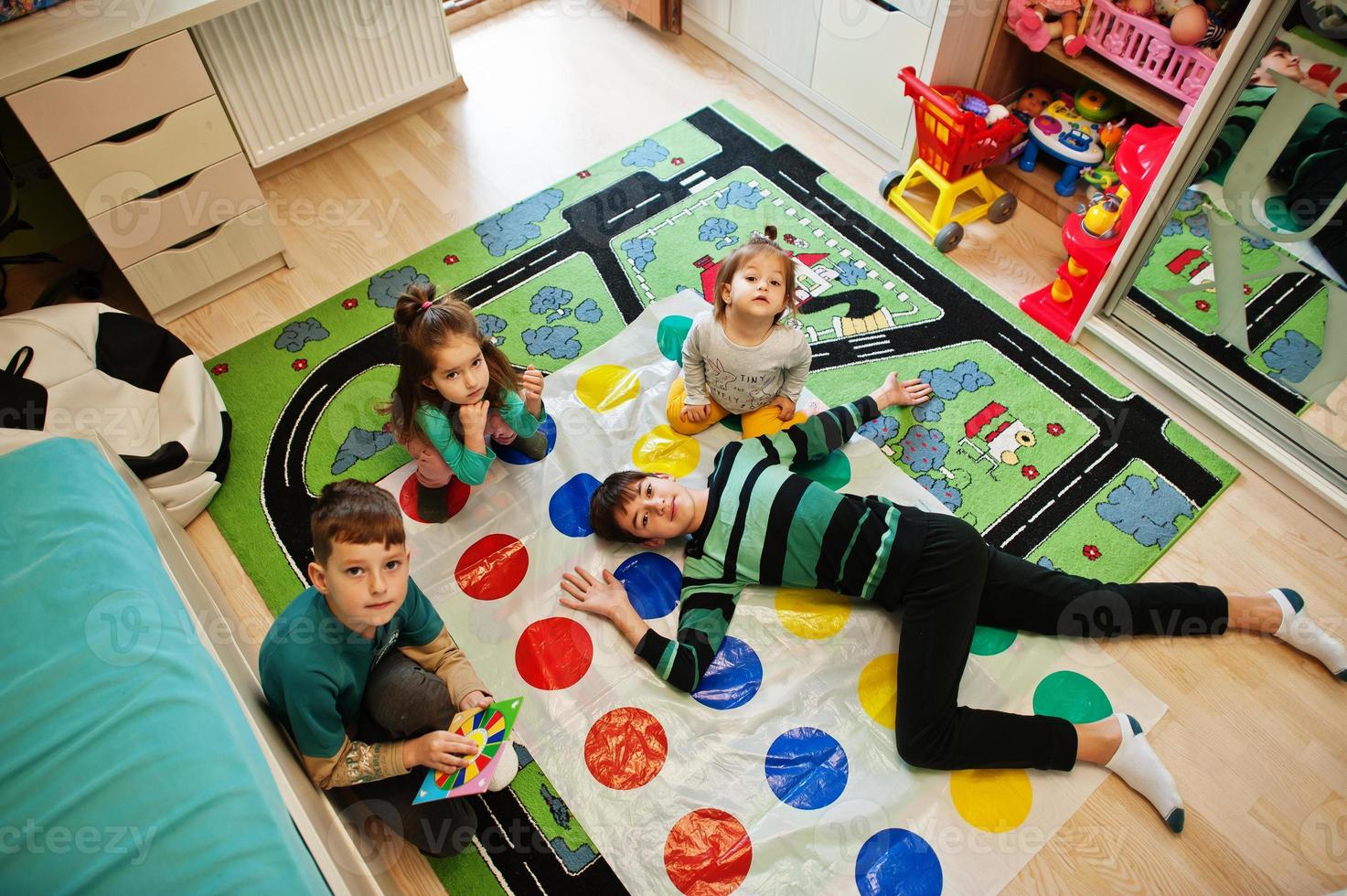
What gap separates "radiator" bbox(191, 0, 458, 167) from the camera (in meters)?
2.38

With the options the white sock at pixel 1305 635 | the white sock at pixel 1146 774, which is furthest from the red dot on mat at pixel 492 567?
the white sock at pixel 1305 635

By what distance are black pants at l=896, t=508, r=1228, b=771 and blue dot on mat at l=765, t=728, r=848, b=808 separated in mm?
129

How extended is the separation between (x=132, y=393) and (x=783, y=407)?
4.81 feet

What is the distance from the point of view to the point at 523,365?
7.62 ft

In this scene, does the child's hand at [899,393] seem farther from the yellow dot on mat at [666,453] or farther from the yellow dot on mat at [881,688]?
the yellow dot on mat at [881,688]

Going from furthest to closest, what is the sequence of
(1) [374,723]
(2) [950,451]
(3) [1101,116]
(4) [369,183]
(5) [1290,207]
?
1. (4) [369,183]
2. (3) [1101,116]
3. (2) [950,451]
4. (5) [1290,207]
5. (1) [374,723]

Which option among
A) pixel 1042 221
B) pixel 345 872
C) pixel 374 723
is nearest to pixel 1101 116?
pixel 1042 221

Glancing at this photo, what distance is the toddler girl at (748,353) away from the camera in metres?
1.84

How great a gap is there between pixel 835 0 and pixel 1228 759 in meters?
2.15

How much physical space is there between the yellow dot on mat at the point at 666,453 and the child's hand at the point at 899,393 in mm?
459

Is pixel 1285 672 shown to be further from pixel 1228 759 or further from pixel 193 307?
pixel 193 307

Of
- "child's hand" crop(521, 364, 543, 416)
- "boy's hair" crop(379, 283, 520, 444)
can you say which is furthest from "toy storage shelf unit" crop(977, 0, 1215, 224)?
"boy's hair" crop(379, 283, 520, 444)

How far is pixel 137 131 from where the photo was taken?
2172 mm

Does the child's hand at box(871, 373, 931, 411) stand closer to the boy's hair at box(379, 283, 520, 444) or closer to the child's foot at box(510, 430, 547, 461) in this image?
the child's foot at box(510, 430, 547, 461)
